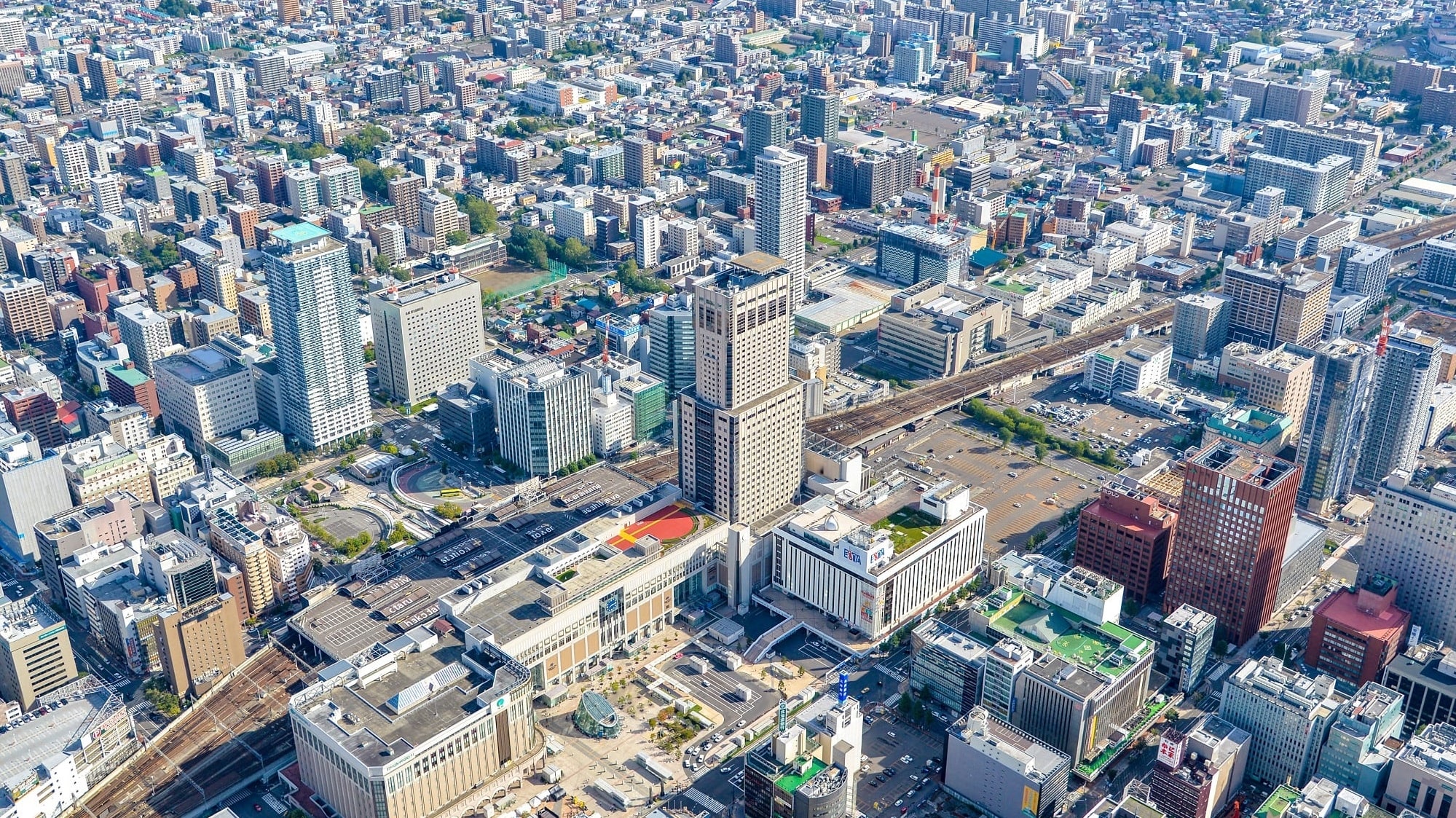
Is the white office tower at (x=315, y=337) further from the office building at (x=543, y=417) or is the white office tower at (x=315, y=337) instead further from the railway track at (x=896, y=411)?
the railway track at (x=896, y=411)

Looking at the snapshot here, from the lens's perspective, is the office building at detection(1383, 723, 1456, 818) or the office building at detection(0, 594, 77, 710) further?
the office building at detection(0, 594, 77, 710)

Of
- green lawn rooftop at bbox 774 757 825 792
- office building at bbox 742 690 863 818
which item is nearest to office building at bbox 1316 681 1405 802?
office building at bbox 742 690 863 818

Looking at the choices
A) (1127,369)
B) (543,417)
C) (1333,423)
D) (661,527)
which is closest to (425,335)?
(543,417)

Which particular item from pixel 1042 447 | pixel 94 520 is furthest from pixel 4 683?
pixel 1042 447

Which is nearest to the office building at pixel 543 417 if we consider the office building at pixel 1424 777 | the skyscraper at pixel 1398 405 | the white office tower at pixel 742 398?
the white office tower at pixel 742 398

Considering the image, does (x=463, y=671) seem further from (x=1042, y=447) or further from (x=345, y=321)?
(x=1042, y=447)

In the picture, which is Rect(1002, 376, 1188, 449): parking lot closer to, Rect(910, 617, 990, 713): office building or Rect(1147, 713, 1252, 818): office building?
Rect(910, 617, 990, 713): office building

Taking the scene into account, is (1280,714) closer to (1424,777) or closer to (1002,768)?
(1424,777)
